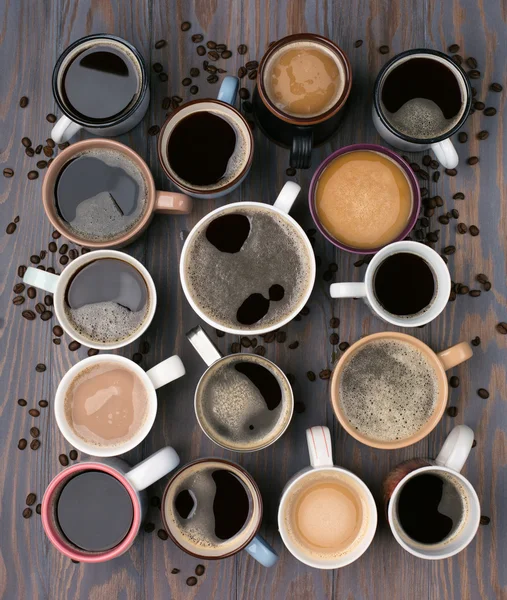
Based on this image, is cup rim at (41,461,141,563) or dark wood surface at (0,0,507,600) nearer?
cup rim at (41,461,141,563)

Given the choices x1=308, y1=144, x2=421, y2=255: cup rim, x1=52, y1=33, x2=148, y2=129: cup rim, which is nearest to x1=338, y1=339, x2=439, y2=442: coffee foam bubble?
x1=308, y1=144, x2=421, y2=255: cup rim

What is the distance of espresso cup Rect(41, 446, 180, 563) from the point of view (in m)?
1.15

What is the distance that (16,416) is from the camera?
128 cm

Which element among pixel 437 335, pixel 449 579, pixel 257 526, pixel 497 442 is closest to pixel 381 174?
pixel 437 335

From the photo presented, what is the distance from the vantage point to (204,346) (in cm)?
117

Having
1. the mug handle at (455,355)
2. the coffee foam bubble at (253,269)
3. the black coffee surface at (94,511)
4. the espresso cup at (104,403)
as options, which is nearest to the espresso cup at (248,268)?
the coffee foam bubble at (253,269)

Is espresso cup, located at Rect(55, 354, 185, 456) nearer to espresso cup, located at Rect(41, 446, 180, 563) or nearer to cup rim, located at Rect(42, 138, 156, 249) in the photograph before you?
espresso cup, located at Rect(41, 446, 180, 563)

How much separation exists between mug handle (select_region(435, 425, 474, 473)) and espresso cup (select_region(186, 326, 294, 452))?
0.34 meters

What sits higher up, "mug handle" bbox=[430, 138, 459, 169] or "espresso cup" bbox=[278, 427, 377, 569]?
"mug handle" bbox=[430, 138, 459, 169]

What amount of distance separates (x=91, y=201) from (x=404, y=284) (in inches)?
26.5

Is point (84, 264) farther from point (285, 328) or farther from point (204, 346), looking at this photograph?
point (285, 328)

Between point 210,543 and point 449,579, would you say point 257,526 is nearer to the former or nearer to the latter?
point 210,543

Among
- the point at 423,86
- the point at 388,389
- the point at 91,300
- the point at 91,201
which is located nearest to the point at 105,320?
the point at 91,300

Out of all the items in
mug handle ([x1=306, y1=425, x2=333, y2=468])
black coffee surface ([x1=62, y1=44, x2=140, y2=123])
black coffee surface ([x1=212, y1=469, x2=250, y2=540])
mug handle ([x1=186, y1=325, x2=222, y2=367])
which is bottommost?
black coffee surface ([x1=212, y1=469, x2=250, y2=540])
